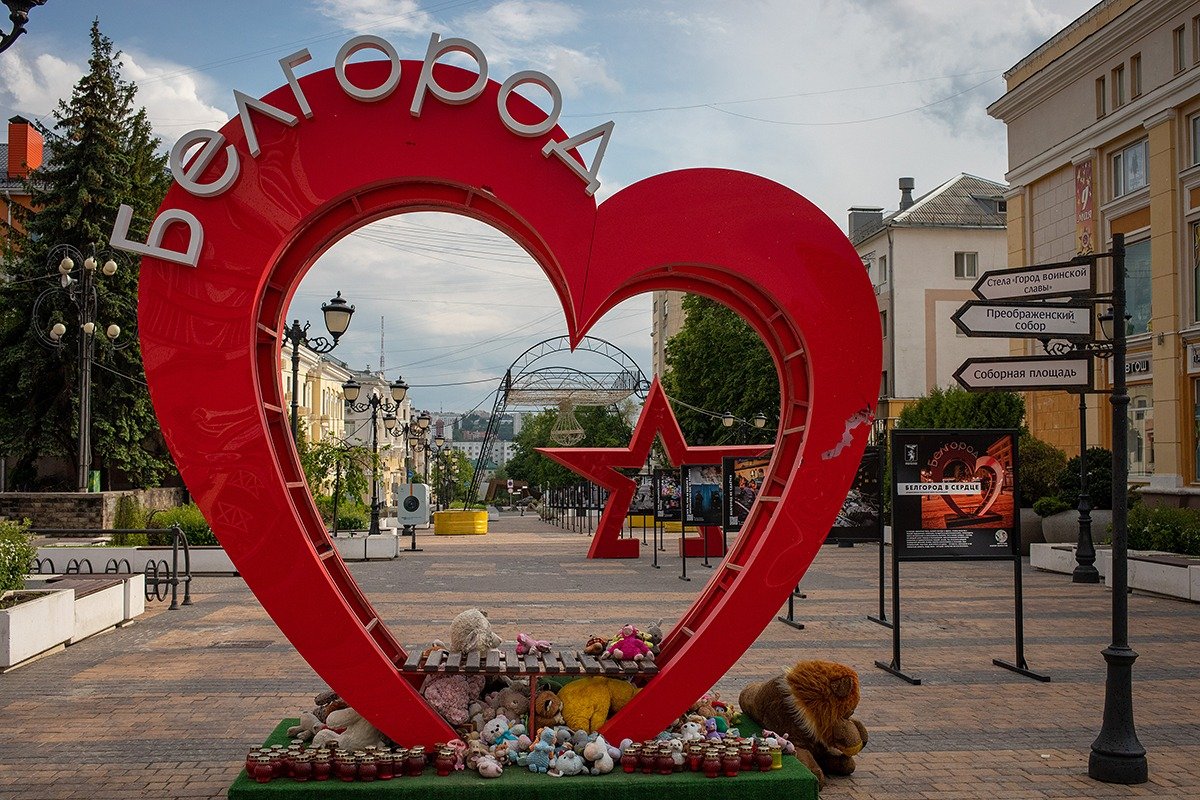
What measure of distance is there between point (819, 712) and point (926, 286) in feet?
138

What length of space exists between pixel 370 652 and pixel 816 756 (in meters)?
3.24

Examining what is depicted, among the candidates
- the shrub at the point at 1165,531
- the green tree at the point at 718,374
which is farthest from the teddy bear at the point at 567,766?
the green tree at the point at 718,374

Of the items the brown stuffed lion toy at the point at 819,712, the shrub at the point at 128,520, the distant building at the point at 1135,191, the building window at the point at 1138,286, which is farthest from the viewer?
the building window at the point at 1138,286

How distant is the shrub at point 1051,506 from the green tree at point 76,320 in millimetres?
27541

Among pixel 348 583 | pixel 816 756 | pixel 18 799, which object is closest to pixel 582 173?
pixel 348 583

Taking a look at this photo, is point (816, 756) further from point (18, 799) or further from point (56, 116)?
point (56, 116)

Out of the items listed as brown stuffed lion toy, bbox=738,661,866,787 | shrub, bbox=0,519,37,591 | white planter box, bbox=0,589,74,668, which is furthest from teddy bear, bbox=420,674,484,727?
shrub, bbox=0,519,37,591

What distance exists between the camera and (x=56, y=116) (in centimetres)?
3694

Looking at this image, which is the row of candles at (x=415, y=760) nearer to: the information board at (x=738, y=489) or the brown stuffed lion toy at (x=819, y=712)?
the brown stuffed lion toy at (x=819, y=712)

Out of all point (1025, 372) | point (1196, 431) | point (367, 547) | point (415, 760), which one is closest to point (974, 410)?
point (1196, 431)

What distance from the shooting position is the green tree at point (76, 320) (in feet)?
116

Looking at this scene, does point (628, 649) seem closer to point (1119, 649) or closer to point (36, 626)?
point (1119, 649)

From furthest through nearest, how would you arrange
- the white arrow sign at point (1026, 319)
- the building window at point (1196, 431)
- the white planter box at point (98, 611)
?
the building window at point (1196, 431) < the white planter box at point (98, 611) < the white arrow sign at point (1026, 319)

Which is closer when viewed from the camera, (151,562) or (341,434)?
(151,562)
